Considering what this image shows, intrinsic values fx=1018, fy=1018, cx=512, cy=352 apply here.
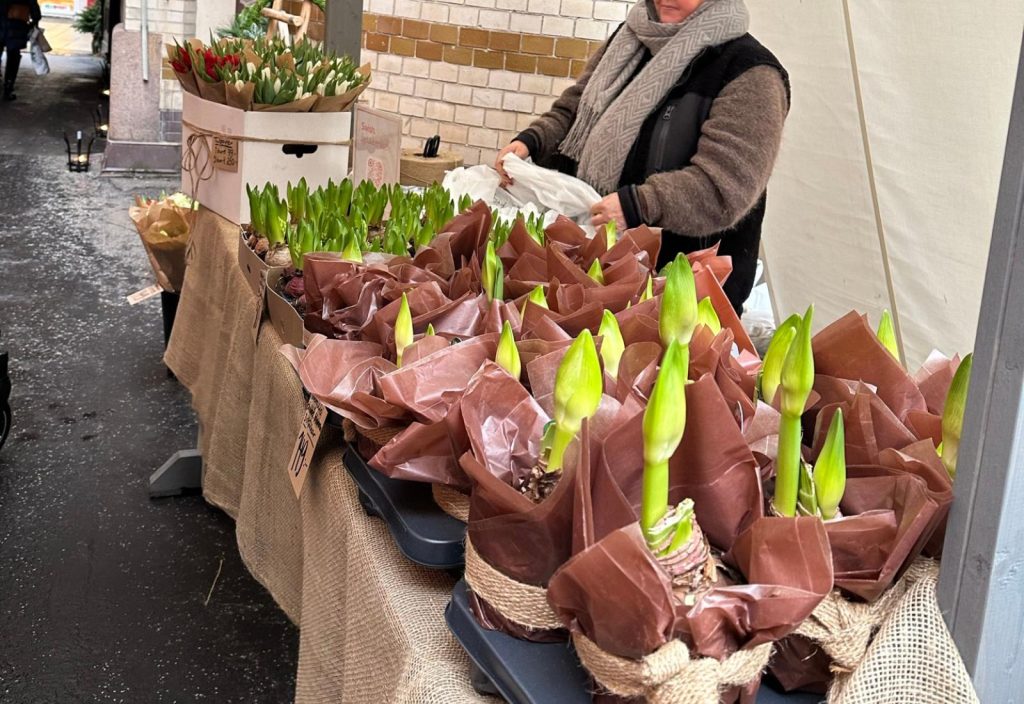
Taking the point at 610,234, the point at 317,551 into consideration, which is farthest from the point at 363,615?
the point at 610,234

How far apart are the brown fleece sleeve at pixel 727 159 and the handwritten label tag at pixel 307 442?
1.24 m

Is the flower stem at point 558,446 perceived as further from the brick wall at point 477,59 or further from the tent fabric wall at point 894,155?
the brick wall at point 477,59

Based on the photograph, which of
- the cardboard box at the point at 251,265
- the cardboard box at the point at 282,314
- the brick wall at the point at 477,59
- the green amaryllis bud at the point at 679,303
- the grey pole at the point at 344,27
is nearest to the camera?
the green amaryllis bud at the point at 679,303

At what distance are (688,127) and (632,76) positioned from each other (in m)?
0.27

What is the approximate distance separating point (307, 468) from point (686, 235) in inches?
56.4

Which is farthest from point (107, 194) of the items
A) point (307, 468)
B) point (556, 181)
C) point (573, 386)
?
point (573, 386)

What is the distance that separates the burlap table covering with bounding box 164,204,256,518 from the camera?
2.46 metres

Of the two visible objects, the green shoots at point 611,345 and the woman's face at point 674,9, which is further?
the woman's face at point 674,9

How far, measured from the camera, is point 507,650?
0.88 m

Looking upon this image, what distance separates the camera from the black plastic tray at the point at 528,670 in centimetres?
83

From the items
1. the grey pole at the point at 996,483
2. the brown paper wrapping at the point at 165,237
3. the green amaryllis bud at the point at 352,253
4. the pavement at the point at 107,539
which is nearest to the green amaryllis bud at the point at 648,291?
the green amaryllis bud at the point at 352,253

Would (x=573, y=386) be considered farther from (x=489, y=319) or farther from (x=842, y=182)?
(x=842, y=182)

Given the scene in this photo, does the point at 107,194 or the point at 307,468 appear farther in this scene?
the point at 107,194

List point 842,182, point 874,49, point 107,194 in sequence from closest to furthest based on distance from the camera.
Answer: point 874,49
point 842,182
point 107,194
